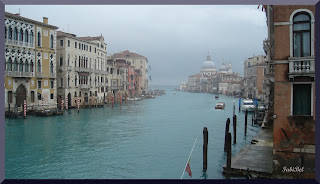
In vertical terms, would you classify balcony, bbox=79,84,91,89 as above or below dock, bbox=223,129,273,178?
above

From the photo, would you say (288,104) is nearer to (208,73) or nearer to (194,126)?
(194,126)

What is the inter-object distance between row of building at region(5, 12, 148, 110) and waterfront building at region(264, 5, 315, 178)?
18.8 meters

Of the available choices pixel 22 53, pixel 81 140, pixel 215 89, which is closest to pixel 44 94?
pixel 22 53

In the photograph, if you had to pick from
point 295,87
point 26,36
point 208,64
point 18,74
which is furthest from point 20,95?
point 208,64

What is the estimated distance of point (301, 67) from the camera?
19.6 feet

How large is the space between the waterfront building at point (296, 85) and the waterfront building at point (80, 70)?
2332cm

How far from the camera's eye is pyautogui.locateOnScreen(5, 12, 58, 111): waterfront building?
2016cm

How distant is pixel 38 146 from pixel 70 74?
1651 centimetres

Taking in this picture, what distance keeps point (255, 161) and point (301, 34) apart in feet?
11.9

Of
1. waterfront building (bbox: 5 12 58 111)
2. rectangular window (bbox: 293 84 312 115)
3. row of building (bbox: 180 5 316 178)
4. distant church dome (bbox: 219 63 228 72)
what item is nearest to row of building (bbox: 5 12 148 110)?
waterfront building (bbox: 5 12 58 111)

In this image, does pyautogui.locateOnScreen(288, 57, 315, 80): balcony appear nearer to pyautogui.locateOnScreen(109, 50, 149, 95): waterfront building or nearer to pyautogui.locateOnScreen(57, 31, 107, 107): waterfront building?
pyautogui.locateOnScreen(57, 31, 107, 107): waterfront building

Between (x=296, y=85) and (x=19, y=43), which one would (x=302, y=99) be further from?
(x=19, y=43)

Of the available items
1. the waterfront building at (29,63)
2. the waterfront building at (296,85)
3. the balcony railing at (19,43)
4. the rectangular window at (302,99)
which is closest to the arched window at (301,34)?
the waterfront building at (296,85)

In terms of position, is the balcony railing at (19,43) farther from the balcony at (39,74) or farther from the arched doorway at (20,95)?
the arched doorway at (20,95)
